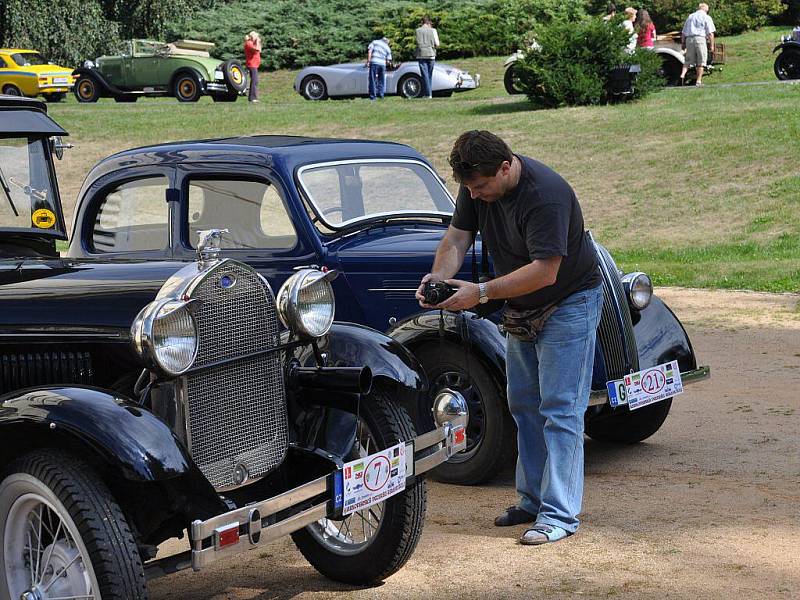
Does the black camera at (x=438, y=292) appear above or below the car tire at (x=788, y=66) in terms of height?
below

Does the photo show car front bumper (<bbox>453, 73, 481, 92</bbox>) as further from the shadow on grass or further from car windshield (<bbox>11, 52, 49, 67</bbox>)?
car windshield (<bbox>11, 52, 49, 67</bbox>)

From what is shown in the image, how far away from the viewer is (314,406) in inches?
179

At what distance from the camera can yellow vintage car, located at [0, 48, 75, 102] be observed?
30.4 meters

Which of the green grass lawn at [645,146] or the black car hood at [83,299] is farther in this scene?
the green grass lawn at [645,146]

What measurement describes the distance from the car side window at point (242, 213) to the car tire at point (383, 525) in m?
2.19

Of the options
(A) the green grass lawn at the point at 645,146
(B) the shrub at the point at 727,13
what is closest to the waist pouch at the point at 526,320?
(A) the green grass lawn at the point at 645,146

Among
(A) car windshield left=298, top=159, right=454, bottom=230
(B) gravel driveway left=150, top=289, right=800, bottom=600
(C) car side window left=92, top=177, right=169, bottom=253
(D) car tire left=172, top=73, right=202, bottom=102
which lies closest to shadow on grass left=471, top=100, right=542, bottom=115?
(D) car tire left=172, top=73, right=202, bottom=102

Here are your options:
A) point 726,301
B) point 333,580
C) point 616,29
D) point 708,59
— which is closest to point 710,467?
point 333,580

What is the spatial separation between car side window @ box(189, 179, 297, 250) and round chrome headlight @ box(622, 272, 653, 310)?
1.90 meters

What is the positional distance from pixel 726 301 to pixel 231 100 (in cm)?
2037

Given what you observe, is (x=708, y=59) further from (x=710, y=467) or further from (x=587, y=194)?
(x=710, y=467)

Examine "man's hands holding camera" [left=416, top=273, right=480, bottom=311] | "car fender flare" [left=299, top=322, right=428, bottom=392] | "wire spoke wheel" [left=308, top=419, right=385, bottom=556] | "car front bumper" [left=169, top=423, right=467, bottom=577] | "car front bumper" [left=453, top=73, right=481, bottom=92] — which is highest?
"car front bumper" [left=453, top=73, right=481, bottom=92]

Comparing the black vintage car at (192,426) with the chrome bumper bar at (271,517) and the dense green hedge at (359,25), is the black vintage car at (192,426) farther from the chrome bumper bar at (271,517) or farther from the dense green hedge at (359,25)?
the dense green hedge at (359,25)

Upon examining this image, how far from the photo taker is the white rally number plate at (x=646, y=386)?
5.91 meters
